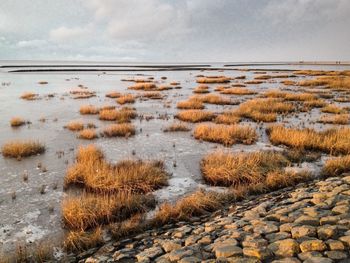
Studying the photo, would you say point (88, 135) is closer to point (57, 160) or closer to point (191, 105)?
point (57, 160)

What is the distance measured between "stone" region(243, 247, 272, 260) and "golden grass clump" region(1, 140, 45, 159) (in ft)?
37.2

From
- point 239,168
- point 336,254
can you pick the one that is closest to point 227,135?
point 239,168

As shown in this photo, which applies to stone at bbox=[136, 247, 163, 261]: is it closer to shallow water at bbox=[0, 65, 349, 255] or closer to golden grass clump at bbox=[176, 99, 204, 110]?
shallow water at bbox=[0, 65, 349, 255]

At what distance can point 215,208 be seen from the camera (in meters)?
8.90

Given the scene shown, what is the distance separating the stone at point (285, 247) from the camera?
5.38m

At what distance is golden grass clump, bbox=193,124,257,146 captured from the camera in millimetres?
15869

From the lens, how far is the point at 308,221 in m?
6.53

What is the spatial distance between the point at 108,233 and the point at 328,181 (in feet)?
23.3

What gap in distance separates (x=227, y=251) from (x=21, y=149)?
1158cm

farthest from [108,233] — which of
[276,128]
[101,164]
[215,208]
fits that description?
[276,128]

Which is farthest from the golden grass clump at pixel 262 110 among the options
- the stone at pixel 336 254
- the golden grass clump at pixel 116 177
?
the stone at pixel 336 254

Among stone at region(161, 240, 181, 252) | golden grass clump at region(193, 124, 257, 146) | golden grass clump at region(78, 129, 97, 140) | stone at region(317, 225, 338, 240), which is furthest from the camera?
golden grass clump at region(78, 129, 97, 140)

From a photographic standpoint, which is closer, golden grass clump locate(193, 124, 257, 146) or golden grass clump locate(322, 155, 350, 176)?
golden grass clump locate(322, 155, 350, 176)

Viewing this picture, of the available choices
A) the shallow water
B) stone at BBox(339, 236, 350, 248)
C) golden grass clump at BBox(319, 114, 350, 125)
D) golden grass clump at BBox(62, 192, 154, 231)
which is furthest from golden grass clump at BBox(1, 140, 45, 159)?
golden grass clump at BBox(319, 114, 350, 125)
